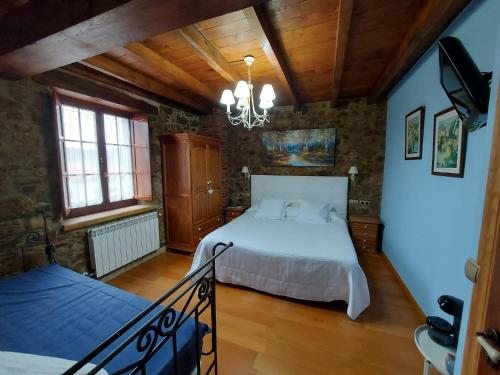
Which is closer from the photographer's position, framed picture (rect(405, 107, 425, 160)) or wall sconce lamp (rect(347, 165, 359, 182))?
framed picture (rect(405, 107, 425, 160))

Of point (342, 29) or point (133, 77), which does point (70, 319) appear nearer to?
point (133, 77)

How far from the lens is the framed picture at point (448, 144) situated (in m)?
1.48

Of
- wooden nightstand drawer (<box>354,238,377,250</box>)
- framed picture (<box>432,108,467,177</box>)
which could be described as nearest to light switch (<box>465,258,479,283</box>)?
framed picture (<box>432,108,467,177</box>)

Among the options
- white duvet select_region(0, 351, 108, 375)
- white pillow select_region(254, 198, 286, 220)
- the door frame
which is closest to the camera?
the door frame

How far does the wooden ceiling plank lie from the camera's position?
1978mm

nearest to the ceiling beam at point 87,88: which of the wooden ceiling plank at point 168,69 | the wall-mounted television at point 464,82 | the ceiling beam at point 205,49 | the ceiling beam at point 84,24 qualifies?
the ceiling beam at point 84,24

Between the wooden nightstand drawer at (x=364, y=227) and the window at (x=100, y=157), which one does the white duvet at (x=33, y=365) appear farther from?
the wooden nightstand drawer at (x=364, y=227)

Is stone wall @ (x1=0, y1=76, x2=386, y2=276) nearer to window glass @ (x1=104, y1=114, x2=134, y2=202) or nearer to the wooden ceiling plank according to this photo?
window glass @ (x1=104, y1=114, x2=134, y2=202)

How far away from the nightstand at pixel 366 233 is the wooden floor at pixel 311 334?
2.72 feet

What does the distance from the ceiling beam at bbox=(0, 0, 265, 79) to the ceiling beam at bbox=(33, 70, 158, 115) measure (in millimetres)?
517

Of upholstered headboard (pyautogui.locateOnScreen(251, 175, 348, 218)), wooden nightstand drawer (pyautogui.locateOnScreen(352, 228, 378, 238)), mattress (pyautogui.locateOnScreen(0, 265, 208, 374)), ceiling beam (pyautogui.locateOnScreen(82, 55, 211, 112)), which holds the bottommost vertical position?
wooden nightstand drawer (pyautogui.locateOnScreen(352, 228, 378, 238))

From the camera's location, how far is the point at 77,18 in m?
1.18

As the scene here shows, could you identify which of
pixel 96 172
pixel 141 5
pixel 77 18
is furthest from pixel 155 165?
pixel 141 5

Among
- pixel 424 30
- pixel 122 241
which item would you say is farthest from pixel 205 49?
pixel 122 241
